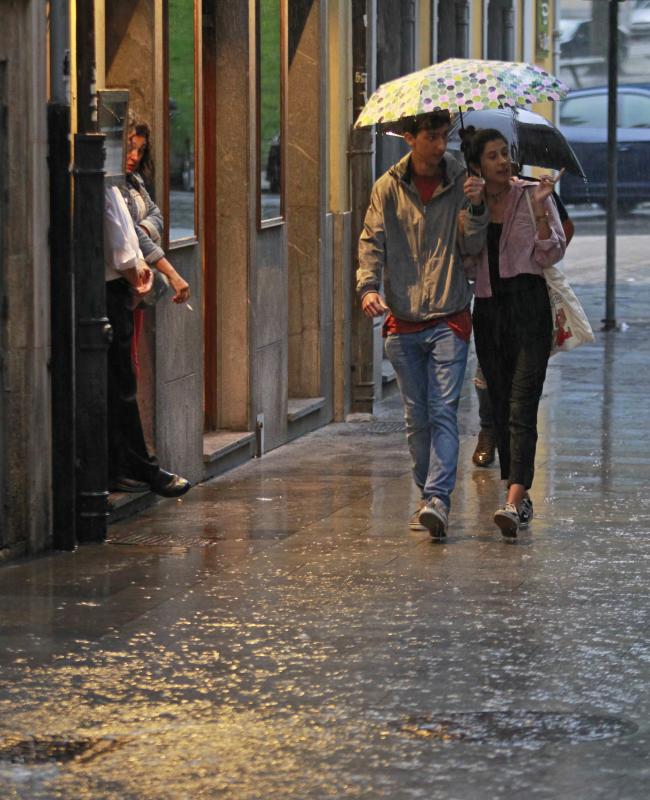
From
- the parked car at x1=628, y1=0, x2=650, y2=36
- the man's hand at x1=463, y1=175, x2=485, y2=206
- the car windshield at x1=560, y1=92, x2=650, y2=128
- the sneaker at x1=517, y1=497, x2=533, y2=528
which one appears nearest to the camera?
the man's hand at x1=463, y1=175, x2=485, y2=206

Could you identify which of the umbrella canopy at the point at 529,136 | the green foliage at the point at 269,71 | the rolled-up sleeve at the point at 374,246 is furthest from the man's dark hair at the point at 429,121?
the green foliage at the point at 269,71

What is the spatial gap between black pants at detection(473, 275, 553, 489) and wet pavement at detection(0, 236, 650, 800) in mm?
410

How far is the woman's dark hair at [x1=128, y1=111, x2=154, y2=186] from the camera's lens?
33.2 feet

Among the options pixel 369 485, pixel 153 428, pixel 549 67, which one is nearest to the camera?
pixel 153 428

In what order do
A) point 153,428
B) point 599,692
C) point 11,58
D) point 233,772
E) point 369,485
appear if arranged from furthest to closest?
1. point 369,485
2. point 153,428
3. point 11,58
4. point 599,692
5. point 233,772

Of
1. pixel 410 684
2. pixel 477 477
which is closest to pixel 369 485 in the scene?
pixel 477 477

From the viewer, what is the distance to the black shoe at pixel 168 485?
33.4ft

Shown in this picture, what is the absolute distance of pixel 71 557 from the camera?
907cm

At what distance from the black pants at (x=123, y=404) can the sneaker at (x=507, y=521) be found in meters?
1.74

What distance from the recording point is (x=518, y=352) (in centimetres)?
945

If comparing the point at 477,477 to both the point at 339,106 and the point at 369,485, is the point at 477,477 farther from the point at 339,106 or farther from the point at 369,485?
the point at 339,106

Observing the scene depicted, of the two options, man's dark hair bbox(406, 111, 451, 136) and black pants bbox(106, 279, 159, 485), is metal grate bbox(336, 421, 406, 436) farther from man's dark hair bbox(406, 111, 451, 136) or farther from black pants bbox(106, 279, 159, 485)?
man's dark hair bbox(406, 111, 451, 136)

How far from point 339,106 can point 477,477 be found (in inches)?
150

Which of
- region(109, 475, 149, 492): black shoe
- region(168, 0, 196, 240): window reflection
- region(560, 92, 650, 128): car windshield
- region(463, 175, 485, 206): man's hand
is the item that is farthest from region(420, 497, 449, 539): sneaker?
region(560, 92, 650, 128): car windshield
